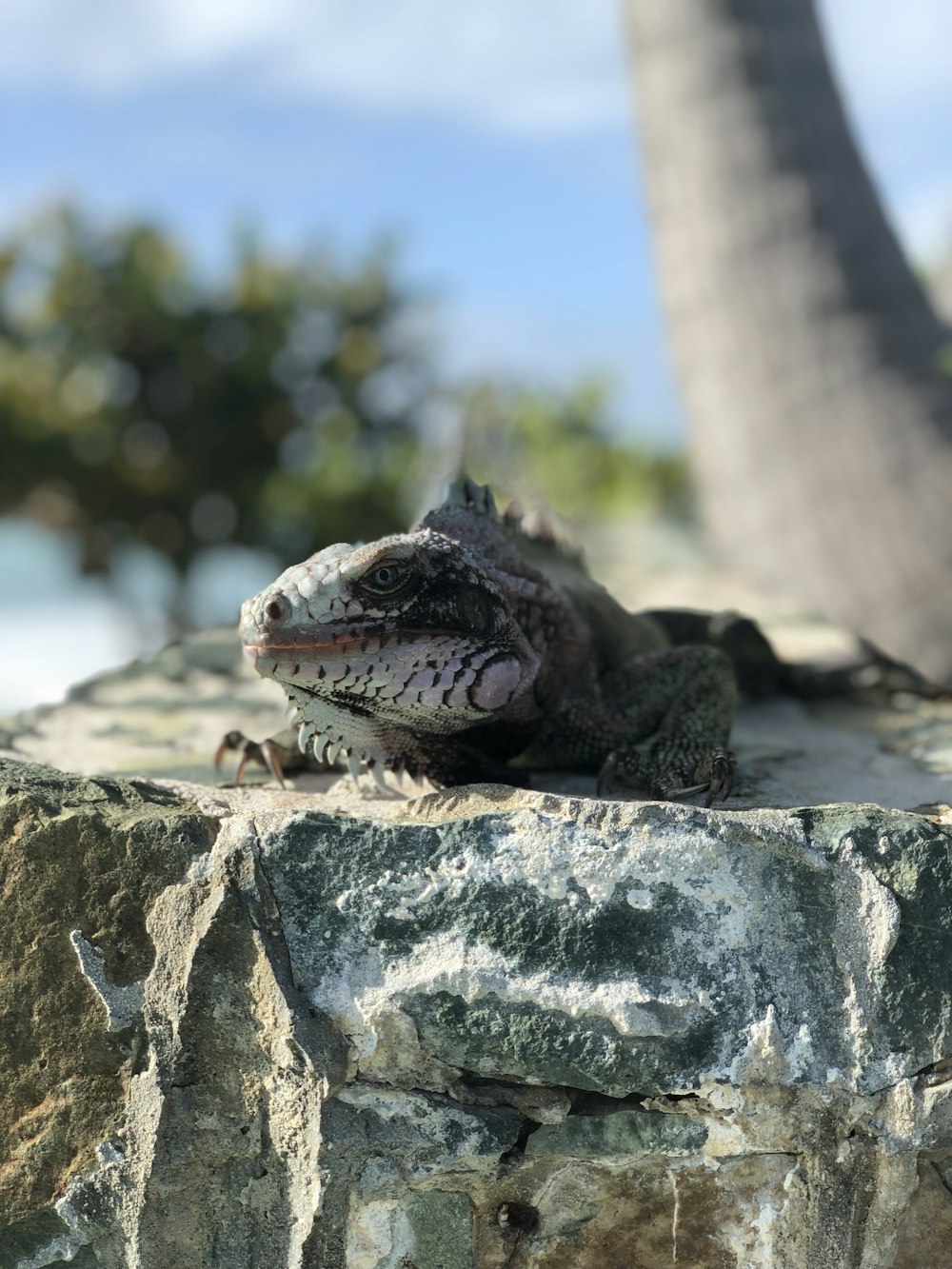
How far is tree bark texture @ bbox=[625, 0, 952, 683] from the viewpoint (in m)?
6.33

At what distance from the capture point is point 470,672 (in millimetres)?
2990

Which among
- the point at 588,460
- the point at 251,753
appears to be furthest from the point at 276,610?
the point at 588,460

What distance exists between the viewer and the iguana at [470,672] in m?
2.85

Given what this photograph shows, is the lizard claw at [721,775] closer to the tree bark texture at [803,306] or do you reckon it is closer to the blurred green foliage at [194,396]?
the tree bark texture at [803,306]

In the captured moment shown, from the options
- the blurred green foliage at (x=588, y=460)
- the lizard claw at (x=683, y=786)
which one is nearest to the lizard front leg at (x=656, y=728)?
the lizard claw at (x=683, y=786)

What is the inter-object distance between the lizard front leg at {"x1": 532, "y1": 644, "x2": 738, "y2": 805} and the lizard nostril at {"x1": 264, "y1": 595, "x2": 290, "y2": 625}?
3.12 ft

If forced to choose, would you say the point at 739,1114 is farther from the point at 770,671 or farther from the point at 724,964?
the point at 770,671

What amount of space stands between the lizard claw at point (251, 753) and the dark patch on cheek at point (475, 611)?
2.76ft

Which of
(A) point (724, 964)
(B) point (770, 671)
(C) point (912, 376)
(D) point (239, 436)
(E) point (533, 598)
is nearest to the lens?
(A) point (724, 964)

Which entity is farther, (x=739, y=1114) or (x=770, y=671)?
(x=770, y=671)

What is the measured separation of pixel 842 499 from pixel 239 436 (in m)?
10.8

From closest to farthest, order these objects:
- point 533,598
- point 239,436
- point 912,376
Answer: point 533,598, point 912,376, point 239,436

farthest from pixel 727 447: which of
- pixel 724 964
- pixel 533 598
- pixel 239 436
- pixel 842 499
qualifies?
pixel 239 436

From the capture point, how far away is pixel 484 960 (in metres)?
2.73
